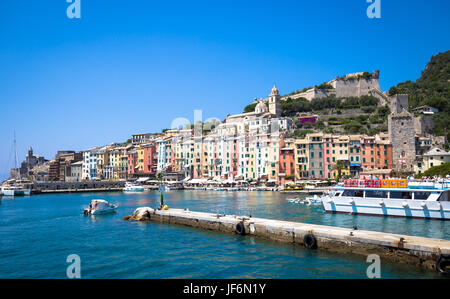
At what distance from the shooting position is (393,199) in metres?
32.2

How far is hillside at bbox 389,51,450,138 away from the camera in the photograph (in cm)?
8781

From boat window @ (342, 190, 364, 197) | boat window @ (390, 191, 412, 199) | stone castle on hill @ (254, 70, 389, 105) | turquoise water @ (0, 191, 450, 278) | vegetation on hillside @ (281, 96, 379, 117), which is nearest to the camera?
turquoise water @ (0, 191, 450, 278)

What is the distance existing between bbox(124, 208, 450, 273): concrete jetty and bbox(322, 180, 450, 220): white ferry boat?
13.4 meters

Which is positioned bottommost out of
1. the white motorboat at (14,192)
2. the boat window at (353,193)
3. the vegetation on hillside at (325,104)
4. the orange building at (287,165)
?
the white motorboat at (14,192)

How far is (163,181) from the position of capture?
3895 inches

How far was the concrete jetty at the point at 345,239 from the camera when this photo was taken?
52.1ft

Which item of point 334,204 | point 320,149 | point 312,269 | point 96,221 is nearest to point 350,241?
point 312,269

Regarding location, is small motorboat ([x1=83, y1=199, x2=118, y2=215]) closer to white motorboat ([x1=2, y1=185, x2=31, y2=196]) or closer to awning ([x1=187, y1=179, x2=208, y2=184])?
awning ([x1=187, y1=179, x2=208, y2=184])

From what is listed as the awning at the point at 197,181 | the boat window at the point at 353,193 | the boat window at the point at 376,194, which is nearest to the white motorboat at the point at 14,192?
the awning at the point at 197,181

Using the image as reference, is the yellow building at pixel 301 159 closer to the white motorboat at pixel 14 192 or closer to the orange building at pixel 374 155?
the orange building at pixel 374 155

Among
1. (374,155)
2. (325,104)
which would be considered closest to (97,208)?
(374,155)

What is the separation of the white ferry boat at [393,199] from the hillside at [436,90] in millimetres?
59904

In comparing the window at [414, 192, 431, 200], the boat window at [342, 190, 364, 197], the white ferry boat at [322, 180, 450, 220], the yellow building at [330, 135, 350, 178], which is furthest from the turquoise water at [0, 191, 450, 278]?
the yellow building at [330, 135, 350, 178]

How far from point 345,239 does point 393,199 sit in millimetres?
15719
